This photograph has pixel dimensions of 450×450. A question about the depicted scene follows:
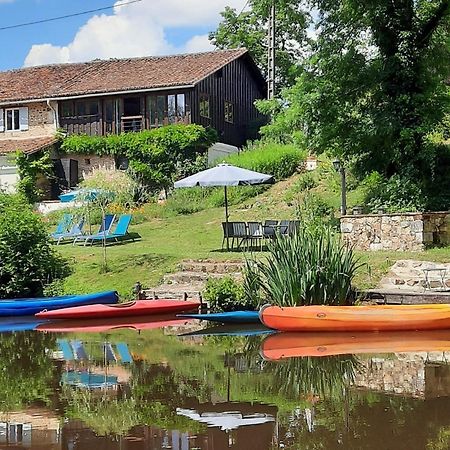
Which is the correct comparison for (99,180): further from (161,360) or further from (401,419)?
(401,419)

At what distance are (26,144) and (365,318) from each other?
2711 centimetres

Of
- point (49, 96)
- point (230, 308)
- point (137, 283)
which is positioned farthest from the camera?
point (49, 96)

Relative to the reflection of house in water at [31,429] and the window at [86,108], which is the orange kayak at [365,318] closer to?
the reflection of house in water at [31,429]

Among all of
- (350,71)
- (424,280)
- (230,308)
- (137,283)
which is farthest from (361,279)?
(350,71)

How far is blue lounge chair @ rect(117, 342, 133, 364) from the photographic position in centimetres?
1093

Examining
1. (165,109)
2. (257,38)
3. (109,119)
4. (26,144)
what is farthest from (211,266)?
(257,38)

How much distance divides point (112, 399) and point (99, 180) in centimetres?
2457

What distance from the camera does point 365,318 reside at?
40.7 ft

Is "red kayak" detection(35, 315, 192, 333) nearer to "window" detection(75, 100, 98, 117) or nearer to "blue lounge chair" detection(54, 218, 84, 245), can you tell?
"blue lounge chair" detection(54, 218, 84, 245)

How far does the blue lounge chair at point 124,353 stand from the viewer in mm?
10929

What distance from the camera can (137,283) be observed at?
54.6 ft

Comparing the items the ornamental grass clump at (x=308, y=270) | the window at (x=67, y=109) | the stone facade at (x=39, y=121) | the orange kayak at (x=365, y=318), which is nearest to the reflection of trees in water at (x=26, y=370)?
the orange kayak at (x=365, y=318)

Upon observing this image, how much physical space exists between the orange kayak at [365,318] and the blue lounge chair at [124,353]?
2.56 meters

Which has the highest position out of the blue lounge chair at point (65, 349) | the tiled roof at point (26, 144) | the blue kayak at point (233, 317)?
the tiled roof at point (26, 144)
